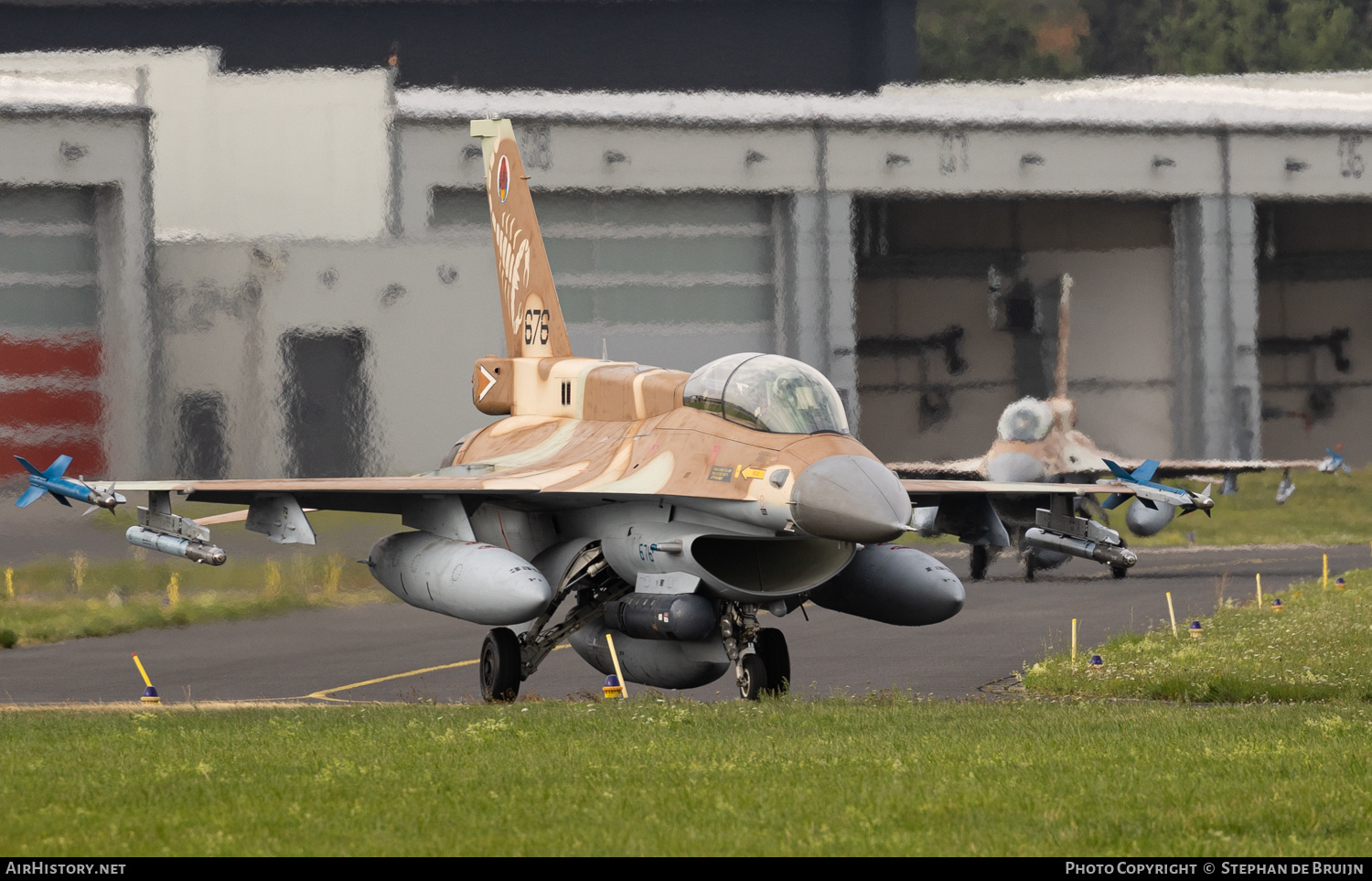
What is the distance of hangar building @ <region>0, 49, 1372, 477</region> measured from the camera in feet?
118

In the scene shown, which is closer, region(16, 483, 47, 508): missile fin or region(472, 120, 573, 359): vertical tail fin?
region(16, 483, 47, 508): missile fin

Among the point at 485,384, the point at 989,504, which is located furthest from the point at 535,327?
the point at 989,504

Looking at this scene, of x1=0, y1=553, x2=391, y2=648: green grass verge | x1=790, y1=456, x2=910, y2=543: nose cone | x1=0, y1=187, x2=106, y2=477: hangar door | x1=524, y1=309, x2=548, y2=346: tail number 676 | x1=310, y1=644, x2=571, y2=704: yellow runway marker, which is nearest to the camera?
x1=790, y1=456, x2=910, y2=543: nose cone

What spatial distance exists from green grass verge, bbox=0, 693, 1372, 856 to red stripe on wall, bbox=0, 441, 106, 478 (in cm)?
2068

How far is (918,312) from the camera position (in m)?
54.0

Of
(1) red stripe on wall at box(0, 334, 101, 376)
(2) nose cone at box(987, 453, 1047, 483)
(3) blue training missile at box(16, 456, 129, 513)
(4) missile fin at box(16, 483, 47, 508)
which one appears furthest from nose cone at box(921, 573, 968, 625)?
(1) red stripe on wall at box(0, 334, 101, 376)

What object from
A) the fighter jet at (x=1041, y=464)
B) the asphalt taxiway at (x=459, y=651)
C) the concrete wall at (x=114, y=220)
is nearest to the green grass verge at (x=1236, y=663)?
the asphalt taxiway at (x=459, y=651)

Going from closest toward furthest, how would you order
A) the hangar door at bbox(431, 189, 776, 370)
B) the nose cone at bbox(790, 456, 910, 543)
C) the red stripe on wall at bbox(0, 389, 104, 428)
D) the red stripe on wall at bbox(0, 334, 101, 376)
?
the nose cone at bbox(790, 456, 910, 543) < the red stripe on wall at bbox(0, 389, 104, 428) < the red stripe on wall at bbox(0, 334, 101, 376) < the hangar door at bbox(431, 189, 776, 370)

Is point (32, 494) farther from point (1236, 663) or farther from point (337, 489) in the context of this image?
point (1236, 663)

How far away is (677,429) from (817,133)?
2777 cm

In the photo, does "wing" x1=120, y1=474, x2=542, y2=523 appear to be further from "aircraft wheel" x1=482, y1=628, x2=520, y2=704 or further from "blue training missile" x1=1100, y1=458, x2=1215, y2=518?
"blue training missile" x1=1100, y1=458, x2=1215, y2=518

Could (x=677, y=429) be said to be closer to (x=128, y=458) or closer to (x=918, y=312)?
(x=128, y=458)

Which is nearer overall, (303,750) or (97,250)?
(303,750)
